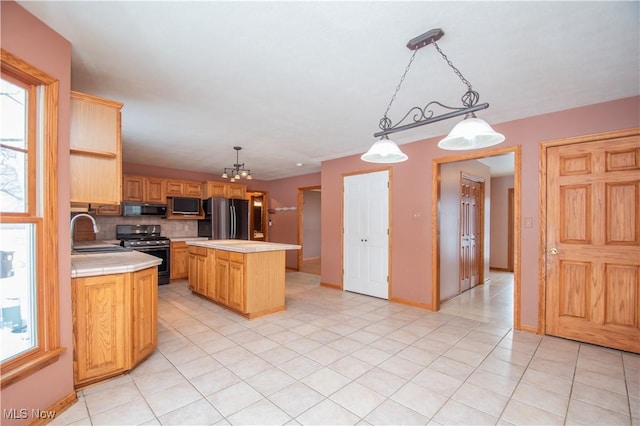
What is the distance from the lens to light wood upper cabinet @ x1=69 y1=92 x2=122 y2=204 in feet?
7.03

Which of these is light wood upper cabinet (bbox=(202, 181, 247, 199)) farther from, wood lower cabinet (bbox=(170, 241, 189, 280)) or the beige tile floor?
the beige tile floor

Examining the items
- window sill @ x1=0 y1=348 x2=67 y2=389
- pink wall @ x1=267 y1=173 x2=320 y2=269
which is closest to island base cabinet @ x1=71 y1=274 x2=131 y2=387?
window sill @ x1=0 y1=348 x2=67 y2=389

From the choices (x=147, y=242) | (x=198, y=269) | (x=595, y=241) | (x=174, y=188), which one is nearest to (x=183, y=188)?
(x=174, y=188)

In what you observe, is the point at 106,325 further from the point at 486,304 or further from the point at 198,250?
the point at 486,304

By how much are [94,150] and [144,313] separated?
1.37 meters

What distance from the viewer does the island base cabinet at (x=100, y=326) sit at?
2.06 metres

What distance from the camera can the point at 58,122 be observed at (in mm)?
1845

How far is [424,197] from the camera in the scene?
4156mm

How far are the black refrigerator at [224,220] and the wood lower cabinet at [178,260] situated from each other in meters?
0.63

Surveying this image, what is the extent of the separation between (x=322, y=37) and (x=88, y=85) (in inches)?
85.0

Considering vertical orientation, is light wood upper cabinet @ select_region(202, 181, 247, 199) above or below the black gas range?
above

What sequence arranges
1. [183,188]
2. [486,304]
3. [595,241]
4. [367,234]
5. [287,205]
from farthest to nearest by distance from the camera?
[287,205], [183,188], [367,234], [486,304], [595,241]

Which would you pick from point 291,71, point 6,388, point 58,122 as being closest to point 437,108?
point 291,71

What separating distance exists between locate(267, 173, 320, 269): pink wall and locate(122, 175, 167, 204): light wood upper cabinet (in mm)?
2833
